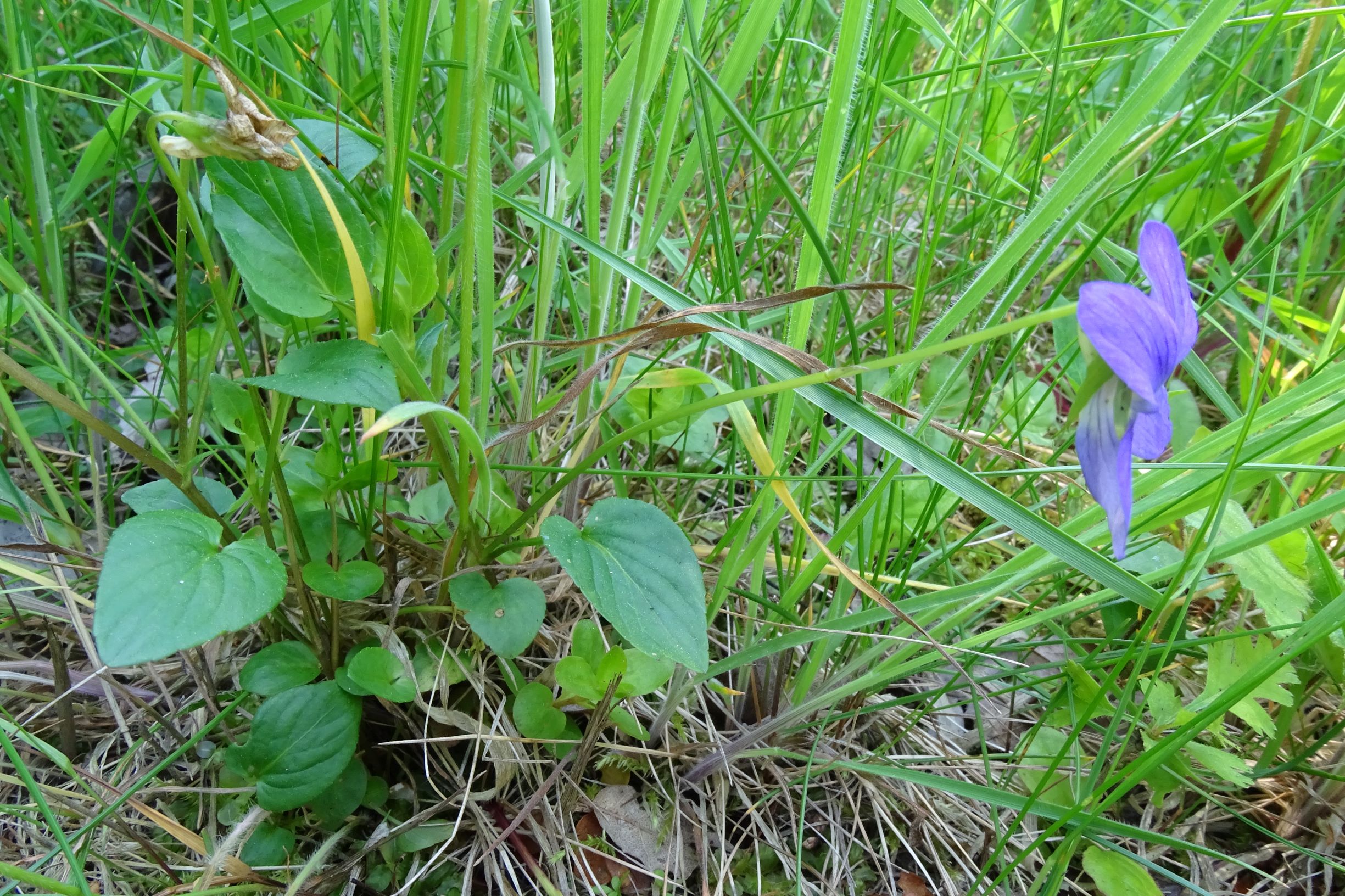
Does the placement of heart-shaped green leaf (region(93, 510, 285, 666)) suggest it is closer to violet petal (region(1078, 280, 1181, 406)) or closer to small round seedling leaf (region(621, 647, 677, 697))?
small round seedling leaf (region(621, 647, 677, 697))

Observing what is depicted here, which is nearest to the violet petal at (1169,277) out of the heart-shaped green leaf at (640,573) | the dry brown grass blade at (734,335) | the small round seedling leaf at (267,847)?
the dry brown grass blade at (734,335)

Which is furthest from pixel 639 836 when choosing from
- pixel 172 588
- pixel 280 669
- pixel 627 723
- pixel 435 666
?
pixel 172 588

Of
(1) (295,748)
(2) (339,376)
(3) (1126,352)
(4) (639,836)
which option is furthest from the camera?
(4) (639,836)

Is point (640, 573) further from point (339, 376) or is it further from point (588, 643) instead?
point (339, 376)

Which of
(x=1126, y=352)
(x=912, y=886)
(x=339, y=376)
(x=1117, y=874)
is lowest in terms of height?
(x=912, y=886)

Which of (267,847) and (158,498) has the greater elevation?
(158,498)

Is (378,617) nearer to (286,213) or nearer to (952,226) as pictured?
(286,213)
